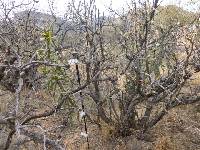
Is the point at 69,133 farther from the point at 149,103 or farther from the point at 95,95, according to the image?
the point at 149,103

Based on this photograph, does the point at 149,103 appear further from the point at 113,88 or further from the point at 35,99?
the point at 35,99

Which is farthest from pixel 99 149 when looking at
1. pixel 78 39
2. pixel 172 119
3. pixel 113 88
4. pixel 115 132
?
pixel 78 39

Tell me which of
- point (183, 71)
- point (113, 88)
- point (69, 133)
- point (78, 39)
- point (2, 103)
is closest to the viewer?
point (183, 71)

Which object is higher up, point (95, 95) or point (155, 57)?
point (155, 57)

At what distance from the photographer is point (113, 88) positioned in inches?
416

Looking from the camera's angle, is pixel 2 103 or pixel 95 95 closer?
pixel 95 95

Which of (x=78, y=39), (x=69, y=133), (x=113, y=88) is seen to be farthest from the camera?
(x=78, y=39)

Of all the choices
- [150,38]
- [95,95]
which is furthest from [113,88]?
[150,38]

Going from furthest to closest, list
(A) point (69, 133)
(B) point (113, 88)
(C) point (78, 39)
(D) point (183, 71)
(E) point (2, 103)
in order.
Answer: (C) point (78, 39), (E) point (2, 103), (A) point (69, 133), (B) point (113, 88), (D) point (183, 71)

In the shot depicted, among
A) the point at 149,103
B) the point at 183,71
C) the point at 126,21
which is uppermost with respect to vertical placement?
the point at 126,21

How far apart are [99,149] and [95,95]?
3.86 ft

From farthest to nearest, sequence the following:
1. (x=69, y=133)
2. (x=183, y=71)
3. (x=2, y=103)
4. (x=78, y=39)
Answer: (x=78, y=39)
(x=2, y=103)
(x=69, y=133)
(x=183, y=71)

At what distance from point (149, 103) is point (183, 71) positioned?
6.05 ft

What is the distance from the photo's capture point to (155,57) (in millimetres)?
10797
